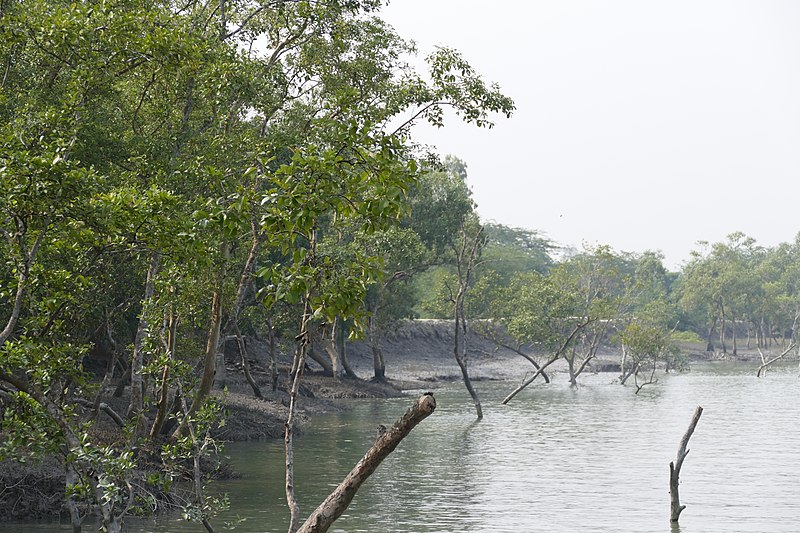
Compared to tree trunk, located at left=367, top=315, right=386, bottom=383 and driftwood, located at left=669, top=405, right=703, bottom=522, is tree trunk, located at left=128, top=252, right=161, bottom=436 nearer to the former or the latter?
driftwood, located at left=669, top=405, right=703, bottom=522

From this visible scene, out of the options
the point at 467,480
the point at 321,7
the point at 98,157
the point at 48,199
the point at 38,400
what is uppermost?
the point at 321,7

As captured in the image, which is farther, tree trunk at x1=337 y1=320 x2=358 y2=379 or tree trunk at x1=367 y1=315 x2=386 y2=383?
tree trunk at x1=367 y1=315 x2=386 y2=383

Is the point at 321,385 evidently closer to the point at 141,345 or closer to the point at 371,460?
the point at 141,345

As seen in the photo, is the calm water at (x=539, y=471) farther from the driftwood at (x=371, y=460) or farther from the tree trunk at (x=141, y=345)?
the driftwood at (x=371, y=460)

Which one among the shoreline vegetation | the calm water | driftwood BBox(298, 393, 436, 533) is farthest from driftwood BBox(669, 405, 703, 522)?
driftwood BBox(298, 393, 436, 533)

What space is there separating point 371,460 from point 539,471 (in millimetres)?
23750

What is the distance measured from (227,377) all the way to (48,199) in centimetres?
3585

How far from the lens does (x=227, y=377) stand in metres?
46.3

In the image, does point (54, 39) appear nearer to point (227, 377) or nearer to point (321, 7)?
point (321, 7)

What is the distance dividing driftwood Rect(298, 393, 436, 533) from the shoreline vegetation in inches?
419

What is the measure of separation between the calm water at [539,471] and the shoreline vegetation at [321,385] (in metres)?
0.99

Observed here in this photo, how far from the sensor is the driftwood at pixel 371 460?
27.8 ft

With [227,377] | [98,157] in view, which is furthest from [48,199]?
[227,377]

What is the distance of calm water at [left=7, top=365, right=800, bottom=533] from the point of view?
23.2m
